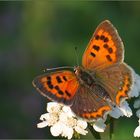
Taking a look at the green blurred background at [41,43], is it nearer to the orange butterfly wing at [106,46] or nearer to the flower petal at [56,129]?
the orange butterfly wing at [106,46]

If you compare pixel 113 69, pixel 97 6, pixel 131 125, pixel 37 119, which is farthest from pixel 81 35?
pixel 113 69

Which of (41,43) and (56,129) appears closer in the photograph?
(56,129)

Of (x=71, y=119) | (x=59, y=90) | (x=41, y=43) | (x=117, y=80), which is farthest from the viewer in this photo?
(x=41, y=43)

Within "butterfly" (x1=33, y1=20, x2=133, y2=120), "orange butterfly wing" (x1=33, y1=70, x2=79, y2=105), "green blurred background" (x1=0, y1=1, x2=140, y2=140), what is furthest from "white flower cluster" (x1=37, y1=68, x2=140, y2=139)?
"green blurred background" (x1=0, y1=1, x2=140, y2=140)

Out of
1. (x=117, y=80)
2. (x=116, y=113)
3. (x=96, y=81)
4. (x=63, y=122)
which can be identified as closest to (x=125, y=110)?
(x=116, y=113)

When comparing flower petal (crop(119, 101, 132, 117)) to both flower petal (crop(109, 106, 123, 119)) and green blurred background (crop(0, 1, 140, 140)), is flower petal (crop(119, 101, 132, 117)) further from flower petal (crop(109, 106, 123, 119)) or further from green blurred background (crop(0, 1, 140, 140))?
green blurred background (crop(0, 1, 140, 140))

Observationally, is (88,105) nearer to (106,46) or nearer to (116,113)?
(116,113)

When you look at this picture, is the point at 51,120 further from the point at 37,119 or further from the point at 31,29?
the point at 31,29
